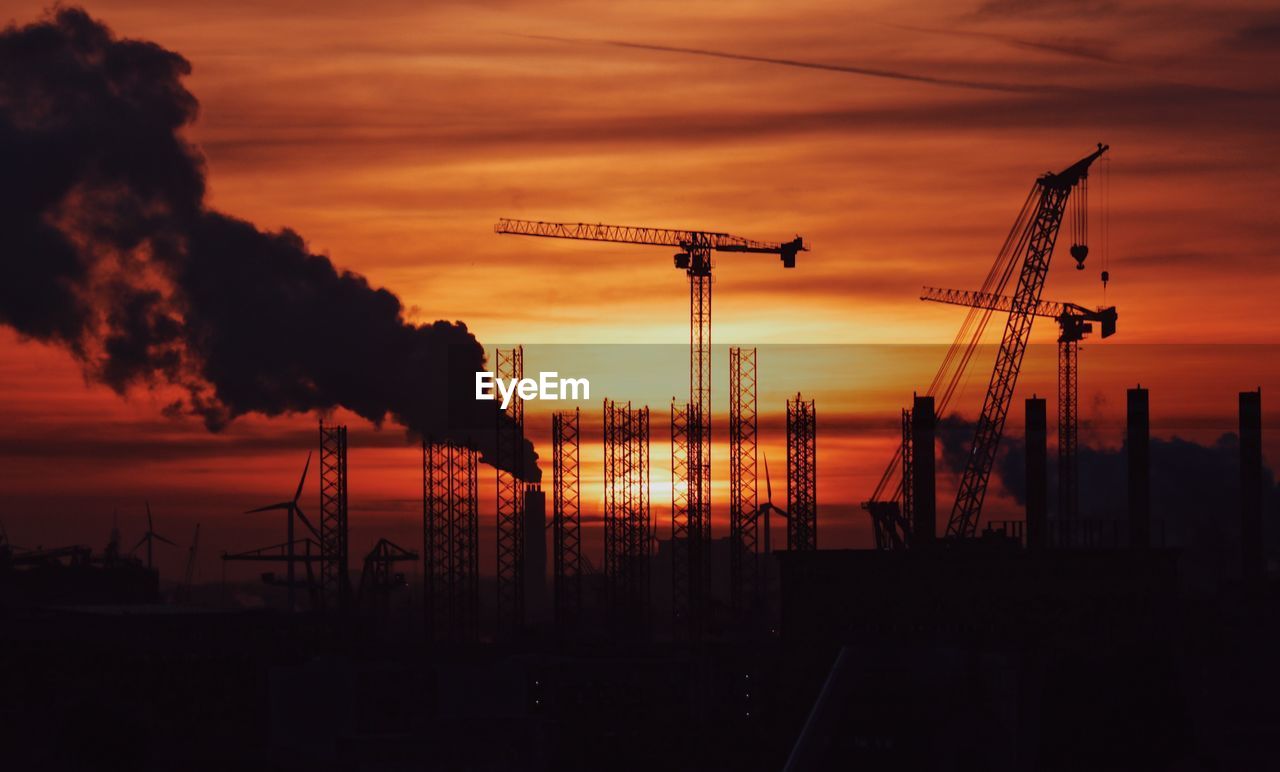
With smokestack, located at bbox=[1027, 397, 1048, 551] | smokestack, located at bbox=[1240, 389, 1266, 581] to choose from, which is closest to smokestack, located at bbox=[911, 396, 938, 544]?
smokestack, located at bbox=[1027, 397, 1048, 551]

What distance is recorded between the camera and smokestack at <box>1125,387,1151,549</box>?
455ft

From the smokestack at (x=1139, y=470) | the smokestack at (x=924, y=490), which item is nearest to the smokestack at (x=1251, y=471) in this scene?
the smokestack at (x=1139, y=470)

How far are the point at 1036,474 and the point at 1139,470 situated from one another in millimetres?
7295

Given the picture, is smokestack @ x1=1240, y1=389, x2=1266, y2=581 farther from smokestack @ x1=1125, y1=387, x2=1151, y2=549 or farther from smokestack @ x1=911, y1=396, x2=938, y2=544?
smokestack @ x1=911, y1=396, x2=938, y2=544

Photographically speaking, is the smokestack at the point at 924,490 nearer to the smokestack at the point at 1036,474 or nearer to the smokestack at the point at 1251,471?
the smokestack at the point at 1036,474

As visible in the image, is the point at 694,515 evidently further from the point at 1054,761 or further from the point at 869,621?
the point at 1054,761

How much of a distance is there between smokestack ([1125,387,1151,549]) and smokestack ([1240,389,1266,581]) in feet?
34.9

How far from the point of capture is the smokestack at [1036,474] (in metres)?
139

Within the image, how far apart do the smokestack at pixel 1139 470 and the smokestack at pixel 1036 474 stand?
6.17 metres

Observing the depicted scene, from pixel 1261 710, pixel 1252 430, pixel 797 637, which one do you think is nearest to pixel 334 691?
pixel 797 637

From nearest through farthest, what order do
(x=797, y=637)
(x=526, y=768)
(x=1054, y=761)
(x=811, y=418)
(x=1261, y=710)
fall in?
(x=1054, y=761) → (x=526, y=768) → (x=1261, y=710) → (x=797, y=637) → (x=811, y=418)

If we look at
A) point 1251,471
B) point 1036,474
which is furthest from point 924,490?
point 1251,471

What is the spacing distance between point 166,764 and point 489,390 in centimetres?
4861

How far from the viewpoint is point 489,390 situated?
14388 cm
